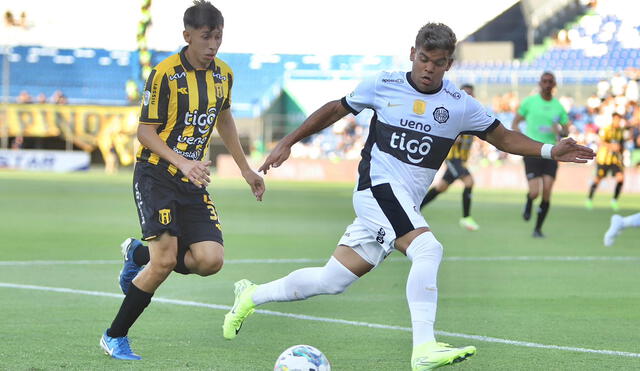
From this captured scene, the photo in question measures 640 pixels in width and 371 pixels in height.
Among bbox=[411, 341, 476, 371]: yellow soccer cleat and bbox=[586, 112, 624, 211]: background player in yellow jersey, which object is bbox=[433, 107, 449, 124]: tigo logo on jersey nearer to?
bbox=[411, 341, 476, 371]: yellow soccer cleat

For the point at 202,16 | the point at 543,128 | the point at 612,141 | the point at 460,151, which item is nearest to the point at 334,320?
the point at 202,16

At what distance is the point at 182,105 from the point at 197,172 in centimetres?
57

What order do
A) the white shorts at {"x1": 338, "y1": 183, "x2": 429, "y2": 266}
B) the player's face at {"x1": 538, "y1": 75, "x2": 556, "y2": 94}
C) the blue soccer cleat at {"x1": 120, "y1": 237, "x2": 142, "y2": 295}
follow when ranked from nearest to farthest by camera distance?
the white shorts at {"x1": 338, "y1": 183, "x2": 429, "y2": 266}
the blue soccer cleat at {"x1": 120, "y1": 237, "x2": 142, "y2": 295}
the player's face at {"x1": 538, "y1": 75, "x2": 556, "y2": 94}

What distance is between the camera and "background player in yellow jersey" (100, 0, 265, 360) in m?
6.09

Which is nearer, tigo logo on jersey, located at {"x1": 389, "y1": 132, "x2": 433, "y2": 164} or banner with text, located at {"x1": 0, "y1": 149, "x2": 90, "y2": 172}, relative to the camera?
tigo logo on jersey, located at {"x1": 389, "y1": 132, "x2": 433, "y2": 164}

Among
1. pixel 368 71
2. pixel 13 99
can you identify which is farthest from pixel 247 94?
pixel 13 99

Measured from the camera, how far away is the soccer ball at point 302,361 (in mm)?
5102

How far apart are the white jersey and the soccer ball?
1244mm

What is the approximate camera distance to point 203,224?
6344 millimetres

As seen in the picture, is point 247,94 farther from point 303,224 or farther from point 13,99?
point 303,224

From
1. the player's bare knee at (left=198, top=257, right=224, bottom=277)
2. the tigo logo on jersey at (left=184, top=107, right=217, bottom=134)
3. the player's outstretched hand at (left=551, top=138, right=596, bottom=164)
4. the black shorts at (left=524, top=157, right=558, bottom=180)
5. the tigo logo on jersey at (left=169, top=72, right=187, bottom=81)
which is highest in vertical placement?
the tigo logo on jersey at (left=169, top=72, right=187, bottom=81)

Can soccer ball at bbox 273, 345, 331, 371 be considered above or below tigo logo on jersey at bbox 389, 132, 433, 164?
below

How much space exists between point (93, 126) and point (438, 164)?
153 ft

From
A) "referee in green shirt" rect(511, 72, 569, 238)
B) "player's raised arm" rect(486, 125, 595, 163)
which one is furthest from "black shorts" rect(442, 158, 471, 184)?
"player's raised arm" rect(486, 125, 595, 163)
